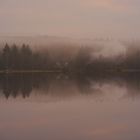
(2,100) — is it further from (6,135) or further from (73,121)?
(6,135)

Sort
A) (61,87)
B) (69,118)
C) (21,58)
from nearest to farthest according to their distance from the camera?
1. (69,118)
2. (61,87)
3. (21,58)

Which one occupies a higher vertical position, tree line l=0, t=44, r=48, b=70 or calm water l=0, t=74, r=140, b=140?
calm water l=0, t=74, r=140, b=140

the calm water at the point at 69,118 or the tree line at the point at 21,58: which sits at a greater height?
the calm water at the point at 69,118

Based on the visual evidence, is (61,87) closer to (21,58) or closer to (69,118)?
(69,118)

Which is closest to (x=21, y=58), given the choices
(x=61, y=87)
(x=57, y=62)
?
(x=57, y=62)

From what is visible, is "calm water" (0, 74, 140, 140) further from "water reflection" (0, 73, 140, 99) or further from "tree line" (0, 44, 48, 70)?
"tree line" (0, 44, 48, 70)

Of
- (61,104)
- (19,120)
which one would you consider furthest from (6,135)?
(61,104)

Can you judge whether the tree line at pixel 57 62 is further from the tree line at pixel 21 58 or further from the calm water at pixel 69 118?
the calm water at pixel 69 118

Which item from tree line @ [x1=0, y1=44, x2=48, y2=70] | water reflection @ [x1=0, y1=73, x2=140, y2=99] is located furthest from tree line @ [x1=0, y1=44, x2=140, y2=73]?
water reflection @ [x1=0, y1=73, x2=140, y2=99]

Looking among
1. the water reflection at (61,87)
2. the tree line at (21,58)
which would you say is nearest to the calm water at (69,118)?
the water reflection at (61,87)

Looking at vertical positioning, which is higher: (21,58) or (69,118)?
(69,118)

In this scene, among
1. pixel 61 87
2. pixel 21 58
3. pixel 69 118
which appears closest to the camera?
pixel 69 118

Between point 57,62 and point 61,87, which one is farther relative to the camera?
point 57,62

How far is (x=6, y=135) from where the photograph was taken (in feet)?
20.1
